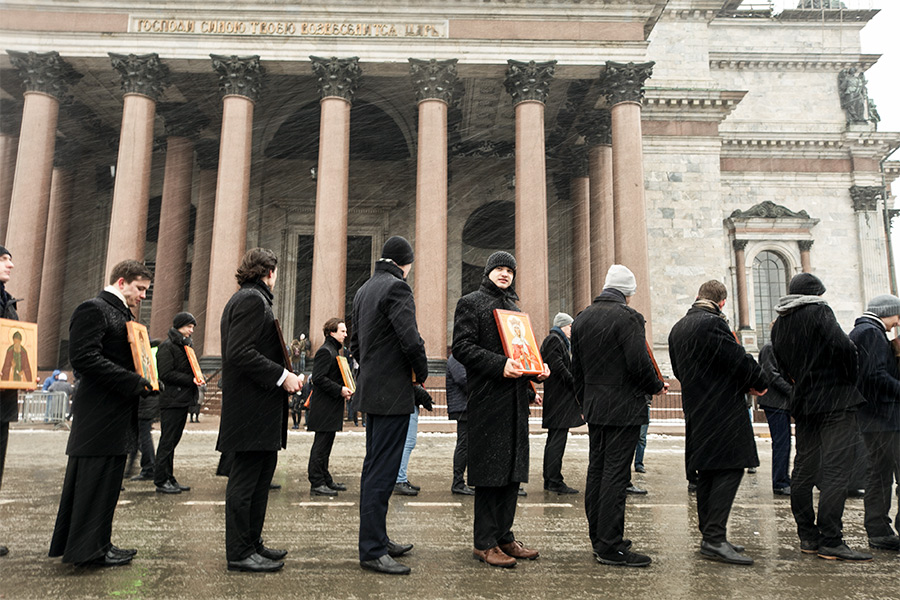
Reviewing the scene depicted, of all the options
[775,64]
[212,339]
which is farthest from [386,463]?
[775,64]

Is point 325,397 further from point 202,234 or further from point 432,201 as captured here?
point 202,234

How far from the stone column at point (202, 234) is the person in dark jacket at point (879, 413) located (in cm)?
2443

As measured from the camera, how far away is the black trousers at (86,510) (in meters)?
4.31

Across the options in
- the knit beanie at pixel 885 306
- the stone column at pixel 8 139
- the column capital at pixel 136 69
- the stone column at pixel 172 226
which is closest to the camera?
the knit beanie at pixel 885 306

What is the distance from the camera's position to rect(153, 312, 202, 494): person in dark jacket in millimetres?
7516

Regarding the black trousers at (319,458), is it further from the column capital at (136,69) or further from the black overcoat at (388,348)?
the column capital at (136,69)

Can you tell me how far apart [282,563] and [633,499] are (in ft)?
14.8

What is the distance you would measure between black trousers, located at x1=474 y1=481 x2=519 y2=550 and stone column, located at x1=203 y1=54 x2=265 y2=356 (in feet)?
56.1

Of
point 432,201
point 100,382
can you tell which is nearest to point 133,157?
point 432,201

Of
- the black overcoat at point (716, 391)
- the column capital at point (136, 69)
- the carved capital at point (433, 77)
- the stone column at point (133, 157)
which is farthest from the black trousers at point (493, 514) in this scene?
the column capital at point (136, 69)

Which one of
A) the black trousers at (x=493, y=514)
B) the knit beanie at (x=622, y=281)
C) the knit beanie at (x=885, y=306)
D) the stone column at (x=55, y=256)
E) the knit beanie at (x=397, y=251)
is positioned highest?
the stone column at (x=55, y=256)

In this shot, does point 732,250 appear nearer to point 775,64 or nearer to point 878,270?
point 878,270

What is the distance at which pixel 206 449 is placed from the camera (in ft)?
39.1

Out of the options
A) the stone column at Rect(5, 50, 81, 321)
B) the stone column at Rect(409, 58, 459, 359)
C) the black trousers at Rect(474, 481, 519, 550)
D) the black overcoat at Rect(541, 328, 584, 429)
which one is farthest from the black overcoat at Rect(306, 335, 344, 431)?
the stone column at Rect(5, 50, 81, 321)
